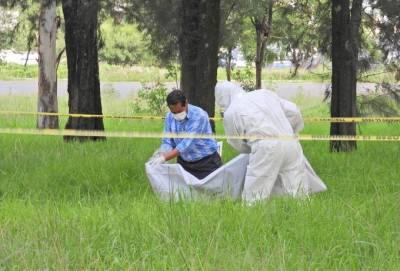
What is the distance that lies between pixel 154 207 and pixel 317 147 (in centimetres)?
630

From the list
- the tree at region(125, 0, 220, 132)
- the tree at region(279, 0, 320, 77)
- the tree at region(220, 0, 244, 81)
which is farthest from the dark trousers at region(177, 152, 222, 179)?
the tree at region(220, 0, 244, 81)

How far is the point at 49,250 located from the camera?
433 centimetres

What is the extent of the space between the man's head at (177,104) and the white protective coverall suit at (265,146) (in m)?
0.41

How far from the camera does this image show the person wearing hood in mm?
6961

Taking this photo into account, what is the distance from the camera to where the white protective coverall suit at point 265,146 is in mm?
6457

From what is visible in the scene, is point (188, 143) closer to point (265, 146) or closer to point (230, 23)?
point (265, 146)

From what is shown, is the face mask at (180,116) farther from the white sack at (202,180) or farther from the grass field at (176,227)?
the grass field at (176,227)

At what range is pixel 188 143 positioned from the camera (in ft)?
22.9

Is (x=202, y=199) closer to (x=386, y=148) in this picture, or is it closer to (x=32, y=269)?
(x=32, y=269)

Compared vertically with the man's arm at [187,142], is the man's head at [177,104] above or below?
above

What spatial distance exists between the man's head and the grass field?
803 mm

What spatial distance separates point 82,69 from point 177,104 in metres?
5.48

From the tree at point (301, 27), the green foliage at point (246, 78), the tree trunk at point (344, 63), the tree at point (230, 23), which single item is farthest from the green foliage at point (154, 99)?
the tree trunk at point (344, 63)

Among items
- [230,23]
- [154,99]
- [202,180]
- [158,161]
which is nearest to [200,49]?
[158,161]
